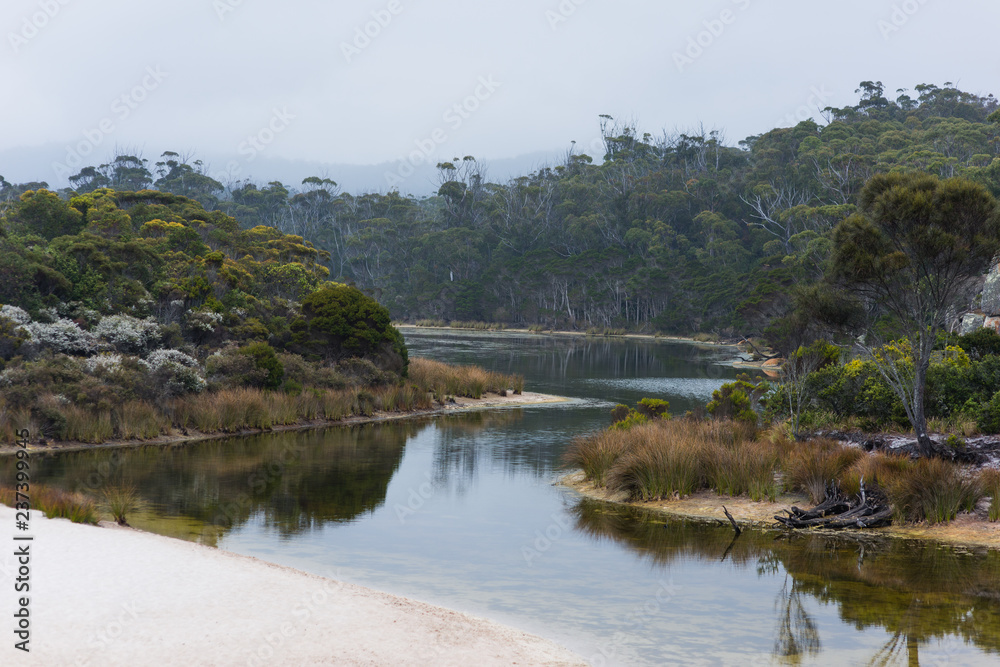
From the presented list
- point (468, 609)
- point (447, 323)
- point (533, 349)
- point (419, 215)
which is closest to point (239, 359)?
point (468, 609)

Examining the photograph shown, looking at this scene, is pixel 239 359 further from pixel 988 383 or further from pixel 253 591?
pixel 988 383

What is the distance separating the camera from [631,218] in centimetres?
9794

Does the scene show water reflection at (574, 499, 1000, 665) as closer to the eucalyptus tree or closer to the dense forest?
the eucalyptus tree

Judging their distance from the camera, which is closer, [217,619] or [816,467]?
[217,619]

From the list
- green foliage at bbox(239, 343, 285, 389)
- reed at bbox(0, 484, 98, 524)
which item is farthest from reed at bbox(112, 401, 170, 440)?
reed at bbox(0, 484, 98, 524)

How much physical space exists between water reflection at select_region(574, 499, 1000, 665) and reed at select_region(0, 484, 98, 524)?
7411 mm

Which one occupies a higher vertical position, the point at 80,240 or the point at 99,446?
the point at 80,240

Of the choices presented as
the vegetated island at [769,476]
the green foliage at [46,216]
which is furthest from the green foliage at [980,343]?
the green foliage at [46,216]

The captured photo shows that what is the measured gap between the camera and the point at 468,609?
9461 mm

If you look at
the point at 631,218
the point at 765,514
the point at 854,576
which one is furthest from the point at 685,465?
the point at 631,218

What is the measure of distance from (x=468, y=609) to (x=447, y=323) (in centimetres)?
9108

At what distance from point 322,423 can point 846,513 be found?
52.7 feet

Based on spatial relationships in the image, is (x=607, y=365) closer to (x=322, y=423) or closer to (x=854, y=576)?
(x=322, y=423)

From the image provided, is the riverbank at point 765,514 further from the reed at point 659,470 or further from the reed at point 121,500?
the reed at point 121,500
